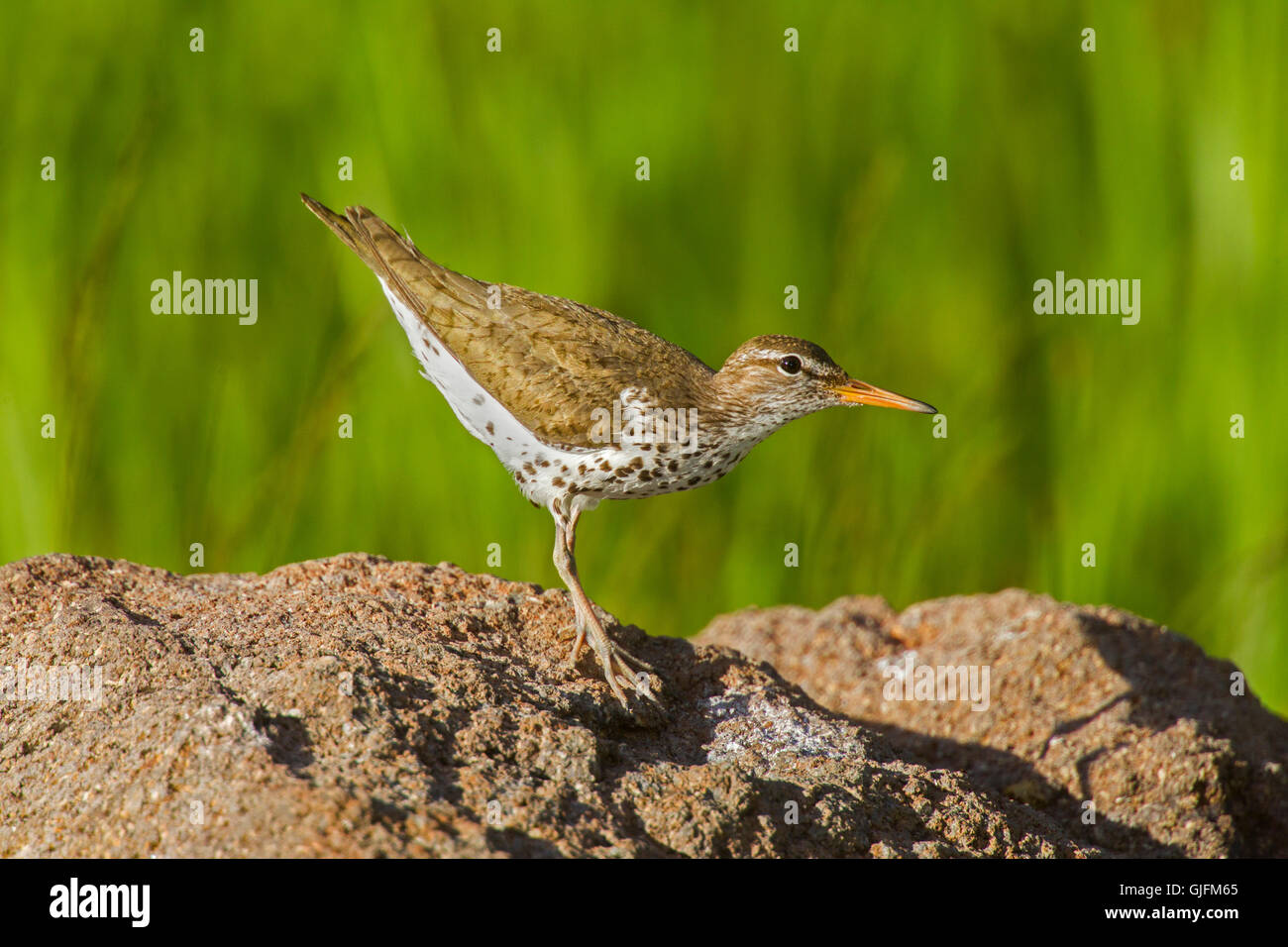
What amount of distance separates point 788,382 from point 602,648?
1438 millimetres

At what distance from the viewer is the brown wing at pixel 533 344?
16.2 ft

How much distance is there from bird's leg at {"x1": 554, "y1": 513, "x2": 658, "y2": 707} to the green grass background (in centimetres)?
225

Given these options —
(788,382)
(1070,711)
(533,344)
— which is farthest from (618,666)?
(1070,711)

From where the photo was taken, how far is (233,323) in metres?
7.12

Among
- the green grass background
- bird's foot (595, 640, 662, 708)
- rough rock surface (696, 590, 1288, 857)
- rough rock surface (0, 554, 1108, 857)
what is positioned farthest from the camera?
the green grass background

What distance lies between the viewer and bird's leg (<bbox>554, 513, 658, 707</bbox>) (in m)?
4.24

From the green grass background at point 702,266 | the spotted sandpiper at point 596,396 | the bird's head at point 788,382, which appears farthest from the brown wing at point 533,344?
the green grass background at point 702,266

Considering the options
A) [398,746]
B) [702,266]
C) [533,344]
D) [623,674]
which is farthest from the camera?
[702,266]

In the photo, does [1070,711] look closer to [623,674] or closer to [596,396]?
[623,674]

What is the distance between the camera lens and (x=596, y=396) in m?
4.93

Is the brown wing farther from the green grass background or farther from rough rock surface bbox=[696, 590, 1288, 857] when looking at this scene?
rough rock surface bbox=[696, 590, 1288, 857]

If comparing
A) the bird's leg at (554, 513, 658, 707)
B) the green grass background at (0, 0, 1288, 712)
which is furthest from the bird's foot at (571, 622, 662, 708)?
the green grass background at (0, 0, 1288, 712)

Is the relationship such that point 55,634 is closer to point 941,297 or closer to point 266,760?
point 266,760
